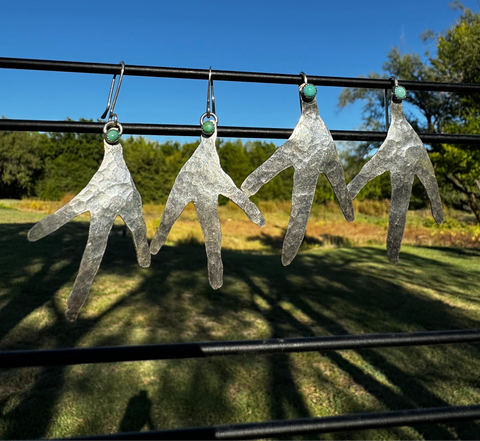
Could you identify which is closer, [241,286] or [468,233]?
[241,286]

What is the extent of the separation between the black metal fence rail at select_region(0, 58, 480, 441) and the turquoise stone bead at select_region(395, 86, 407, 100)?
0.01 m

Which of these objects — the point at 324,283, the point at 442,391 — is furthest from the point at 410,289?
the point at 442,391

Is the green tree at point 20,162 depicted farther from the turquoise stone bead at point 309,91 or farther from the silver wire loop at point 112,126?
the turquoise stone bead at point 309,91

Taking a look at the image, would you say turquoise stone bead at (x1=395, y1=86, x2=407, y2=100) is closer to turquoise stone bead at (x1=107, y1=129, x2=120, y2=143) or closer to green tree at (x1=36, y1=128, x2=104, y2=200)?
turquoise stone bead at (x1=107, y1=129, x2=120, y2=143)

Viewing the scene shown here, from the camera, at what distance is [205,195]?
38.3 inches

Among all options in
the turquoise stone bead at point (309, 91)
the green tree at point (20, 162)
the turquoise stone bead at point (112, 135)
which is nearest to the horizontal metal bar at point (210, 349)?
the turquoise stone bead at point (112, 135)

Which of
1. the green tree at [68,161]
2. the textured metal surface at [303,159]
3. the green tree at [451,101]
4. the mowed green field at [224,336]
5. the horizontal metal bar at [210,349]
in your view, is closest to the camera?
the horizontal metal bar at [210,349]

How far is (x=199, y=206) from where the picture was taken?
3.17 ft

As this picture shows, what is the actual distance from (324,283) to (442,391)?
118 inches

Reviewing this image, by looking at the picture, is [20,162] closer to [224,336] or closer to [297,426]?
[224,336]

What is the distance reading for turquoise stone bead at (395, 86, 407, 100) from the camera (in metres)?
1.04

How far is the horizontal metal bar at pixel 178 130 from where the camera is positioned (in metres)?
0.93

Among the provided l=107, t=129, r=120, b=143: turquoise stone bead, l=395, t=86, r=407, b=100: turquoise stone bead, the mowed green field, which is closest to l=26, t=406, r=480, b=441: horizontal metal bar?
l=107, t=129, r=120, b=143: turquoise stone bead

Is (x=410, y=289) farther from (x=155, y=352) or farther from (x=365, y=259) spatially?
(x=155, y=352)
